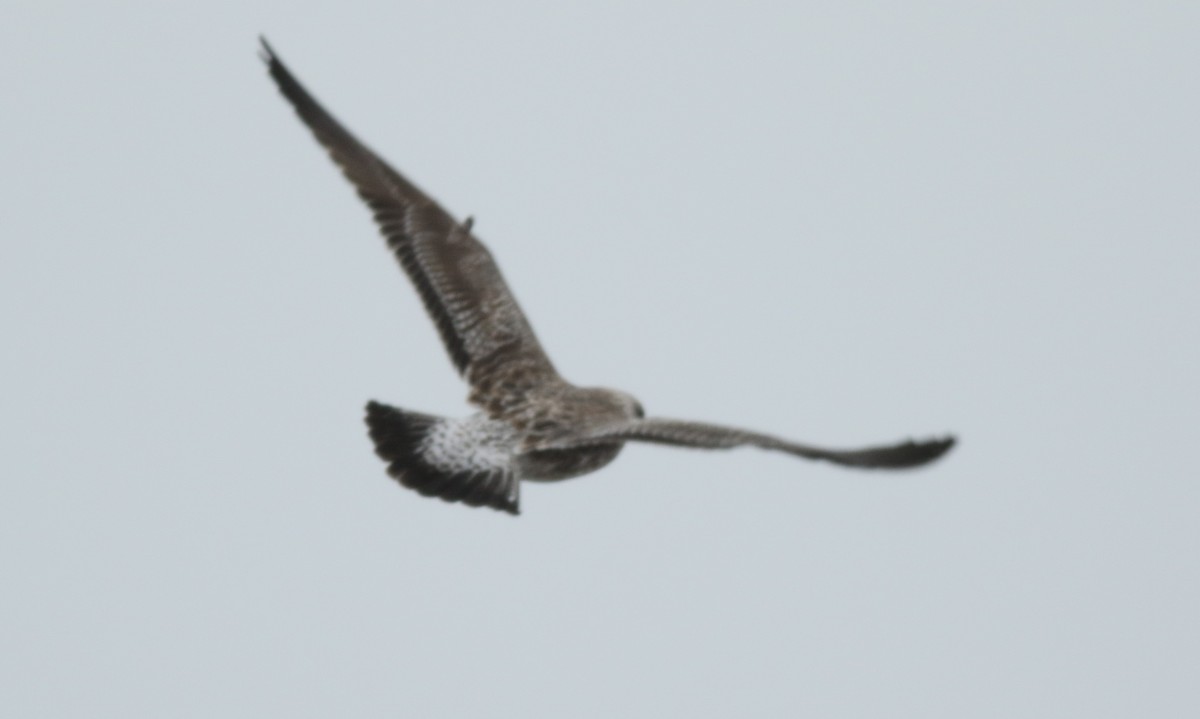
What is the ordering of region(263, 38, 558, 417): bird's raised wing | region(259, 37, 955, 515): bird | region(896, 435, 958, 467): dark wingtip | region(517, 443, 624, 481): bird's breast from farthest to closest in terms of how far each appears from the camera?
region(263, 38, 558, 417): bird's raised wing
region(517, 443, 624, 481): bird's breast
region(259, 37, 955, 515): bird
region(896, 435, 958, 467): dark wingtip

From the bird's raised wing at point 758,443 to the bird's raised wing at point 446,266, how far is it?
5.38 ft

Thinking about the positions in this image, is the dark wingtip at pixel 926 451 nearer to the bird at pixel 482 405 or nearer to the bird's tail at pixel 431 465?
the bird at pixel 482 405

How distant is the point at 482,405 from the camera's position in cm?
1094

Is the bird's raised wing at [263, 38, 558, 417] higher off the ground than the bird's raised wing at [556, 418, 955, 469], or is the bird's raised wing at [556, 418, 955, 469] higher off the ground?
the bird's raised wing at [263, 38, 558, 417]

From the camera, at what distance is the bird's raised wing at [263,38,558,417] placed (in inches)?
445

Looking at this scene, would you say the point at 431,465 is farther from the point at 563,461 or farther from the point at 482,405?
the point at 482,405

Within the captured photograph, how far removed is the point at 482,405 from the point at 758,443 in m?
2.66

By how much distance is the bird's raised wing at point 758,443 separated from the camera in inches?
324

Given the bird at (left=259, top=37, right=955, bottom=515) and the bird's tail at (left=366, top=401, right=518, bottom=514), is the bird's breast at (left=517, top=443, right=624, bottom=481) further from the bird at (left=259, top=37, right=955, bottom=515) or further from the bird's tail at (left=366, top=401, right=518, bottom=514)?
the bird's tail at (left=366, top=401, right=518, bottom=514)

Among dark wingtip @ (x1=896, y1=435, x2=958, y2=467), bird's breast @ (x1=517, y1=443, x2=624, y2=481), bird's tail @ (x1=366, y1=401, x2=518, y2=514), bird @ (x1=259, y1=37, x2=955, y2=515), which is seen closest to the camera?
dark wingtip @ (x1=896, y1=435, x2=958, y2=467)

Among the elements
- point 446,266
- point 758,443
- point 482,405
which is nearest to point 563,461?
point 482,405

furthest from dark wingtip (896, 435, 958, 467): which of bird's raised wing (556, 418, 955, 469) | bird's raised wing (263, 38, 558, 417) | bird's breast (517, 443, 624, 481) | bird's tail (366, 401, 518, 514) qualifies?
Result: bird's raised wing (263, 38, 558, 417)

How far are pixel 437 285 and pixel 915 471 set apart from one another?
3.94 meters

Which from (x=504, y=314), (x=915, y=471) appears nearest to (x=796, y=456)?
(x=915, y=471)
